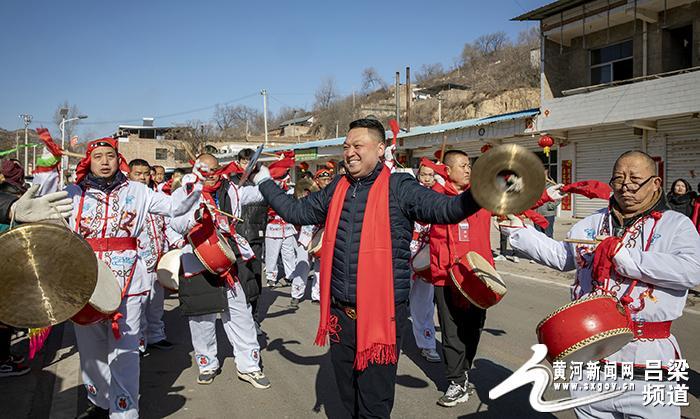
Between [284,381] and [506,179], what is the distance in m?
3.45

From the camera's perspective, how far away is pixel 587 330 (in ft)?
8.61

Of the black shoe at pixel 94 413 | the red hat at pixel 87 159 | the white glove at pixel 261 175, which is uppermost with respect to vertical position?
the red hat at pixel 87 159

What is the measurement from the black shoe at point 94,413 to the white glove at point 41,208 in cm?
179

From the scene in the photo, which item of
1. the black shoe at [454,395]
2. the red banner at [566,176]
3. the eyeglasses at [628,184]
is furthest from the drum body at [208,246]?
the red banner at [566,176]

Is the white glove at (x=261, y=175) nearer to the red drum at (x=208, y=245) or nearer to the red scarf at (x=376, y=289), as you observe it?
the red drum at (x=208, y=245)

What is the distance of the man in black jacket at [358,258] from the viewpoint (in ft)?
10.4

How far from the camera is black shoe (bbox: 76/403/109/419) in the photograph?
411cm

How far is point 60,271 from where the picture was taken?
9.14 ft

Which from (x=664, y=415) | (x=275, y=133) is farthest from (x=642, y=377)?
(x=275, y=133)

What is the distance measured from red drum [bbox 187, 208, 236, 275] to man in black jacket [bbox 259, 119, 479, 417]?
1.47 meters

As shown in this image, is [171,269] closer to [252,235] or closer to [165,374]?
[165,374]

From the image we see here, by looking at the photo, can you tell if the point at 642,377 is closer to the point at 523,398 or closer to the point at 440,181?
the point at 523,398

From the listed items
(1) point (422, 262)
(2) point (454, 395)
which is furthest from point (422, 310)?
(2) point (454, 395)

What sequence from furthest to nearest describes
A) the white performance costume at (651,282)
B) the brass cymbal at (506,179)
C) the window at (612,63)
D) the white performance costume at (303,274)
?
the window at (612,63), the white performance costume at (303,274), the white performance costume at (651,282), the brass cymbal at (506,179)
